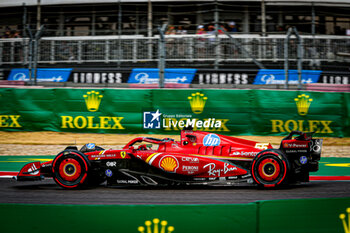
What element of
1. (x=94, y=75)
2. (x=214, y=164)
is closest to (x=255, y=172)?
(x=214, y=164)

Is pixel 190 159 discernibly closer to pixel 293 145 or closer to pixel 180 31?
pixel 293 145

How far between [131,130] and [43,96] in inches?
121

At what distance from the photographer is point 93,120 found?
43.6ft

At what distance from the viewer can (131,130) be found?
1322cm

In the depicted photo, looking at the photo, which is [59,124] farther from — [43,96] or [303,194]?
[303,194]

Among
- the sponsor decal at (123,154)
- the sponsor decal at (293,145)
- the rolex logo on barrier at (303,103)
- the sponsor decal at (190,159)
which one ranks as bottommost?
the sponsor decal at (190,159)

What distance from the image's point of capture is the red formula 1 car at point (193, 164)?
7.22 metres

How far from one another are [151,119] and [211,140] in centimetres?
566

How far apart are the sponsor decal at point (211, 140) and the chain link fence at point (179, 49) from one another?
865 cm

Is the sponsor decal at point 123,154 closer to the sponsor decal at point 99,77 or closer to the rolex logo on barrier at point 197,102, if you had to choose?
the rolex logo on barrier at point 197,102

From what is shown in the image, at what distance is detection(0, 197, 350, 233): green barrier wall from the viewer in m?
3.88

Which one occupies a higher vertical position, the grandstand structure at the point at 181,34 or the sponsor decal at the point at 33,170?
the grandstand structure at the point at 181,34

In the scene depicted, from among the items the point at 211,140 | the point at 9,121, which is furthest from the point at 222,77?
the point at 211,140

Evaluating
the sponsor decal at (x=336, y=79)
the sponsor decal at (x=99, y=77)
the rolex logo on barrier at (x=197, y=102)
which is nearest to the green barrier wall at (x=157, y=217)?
the rolex logo on barrier at (x=197, y=102)
